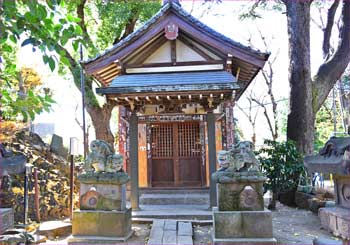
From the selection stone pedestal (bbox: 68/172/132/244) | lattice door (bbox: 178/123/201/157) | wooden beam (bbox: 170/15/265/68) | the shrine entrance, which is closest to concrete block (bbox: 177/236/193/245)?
stone pedestal (bbox: 68/172/132/244)

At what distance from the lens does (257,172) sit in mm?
6078

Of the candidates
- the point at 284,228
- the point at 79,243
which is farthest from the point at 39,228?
the point at 284,228

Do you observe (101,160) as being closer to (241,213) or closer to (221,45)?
(241,213)

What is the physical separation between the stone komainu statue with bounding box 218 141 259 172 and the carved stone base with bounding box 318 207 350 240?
2.11m

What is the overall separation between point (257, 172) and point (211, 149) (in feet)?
8.97

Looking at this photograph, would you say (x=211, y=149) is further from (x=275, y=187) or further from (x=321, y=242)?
(x=321, y=242)

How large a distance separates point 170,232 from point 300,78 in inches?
316

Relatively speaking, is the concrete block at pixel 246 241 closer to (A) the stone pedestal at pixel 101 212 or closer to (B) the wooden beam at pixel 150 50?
(A) the stone pedestal at pixel 101 212

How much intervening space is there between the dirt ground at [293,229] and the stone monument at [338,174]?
288 mm

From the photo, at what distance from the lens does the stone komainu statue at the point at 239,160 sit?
611 centimetres

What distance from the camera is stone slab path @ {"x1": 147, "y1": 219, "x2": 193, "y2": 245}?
6.14 meters

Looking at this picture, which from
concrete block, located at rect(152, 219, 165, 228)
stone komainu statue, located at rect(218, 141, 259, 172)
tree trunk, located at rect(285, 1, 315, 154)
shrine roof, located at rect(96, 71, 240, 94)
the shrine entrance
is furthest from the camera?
tree trunk, located at rect(285, 1, 315, 154)

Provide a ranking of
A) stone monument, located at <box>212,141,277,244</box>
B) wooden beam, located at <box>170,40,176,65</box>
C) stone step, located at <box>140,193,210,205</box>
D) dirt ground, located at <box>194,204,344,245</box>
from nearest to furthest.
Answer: stone monument, located at <box>212,141,277,244</box>, dirt ground, located at <box>194,204,344,245</box>, stone step, located at <box>140,193,210,205</box>, wooden beam, located at <box>170,40,176,65</box>

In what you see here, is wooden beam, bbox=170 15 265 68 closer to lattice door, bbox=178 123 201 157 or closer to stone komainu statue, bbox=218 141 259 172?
lattice door, bbox=178 123 201 157
